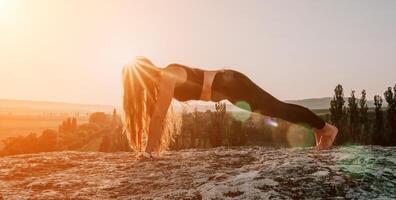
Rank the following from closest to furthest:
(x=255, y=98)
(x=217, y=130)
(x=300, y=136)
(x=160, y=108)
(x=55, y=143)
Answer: (x=160, y=108) < (x=255, y=98) < (x=217, y=130) < (x=300, y=136) < (x=55, y=143)

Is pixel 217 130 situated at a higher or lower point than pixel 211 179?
lower

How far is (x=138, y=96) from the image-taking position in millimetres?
5703

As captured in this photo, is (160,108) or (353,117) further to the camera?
(353,117)

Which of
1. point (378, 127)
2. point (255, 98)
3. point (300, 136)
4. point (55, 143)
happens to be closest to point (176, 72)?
point (255, 98)

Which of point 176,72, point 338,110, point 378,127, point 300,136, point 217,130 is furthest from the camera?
point 300,136

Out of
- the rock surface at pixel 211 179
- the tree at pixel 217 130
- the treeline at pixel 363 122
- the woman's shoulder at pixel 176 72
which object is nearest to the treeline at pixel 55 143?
the tree at pixel 217 130

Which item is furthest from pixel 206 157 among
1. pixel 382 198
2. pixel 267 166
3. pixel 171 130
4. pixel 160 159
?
pixel 382 198

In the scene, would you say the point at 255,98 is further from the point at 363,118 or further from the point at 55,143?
the point at 55,143

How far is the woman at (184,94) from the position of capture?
18.2ft

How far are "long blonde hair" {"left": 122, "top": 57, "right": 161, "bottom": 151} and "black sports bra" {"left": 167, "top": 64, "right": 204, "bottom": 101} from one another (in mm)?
347

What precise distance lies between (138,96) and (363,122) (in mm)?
93594

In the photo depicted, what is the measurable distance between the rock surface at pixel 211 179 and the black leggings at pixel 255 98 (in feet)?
3.09

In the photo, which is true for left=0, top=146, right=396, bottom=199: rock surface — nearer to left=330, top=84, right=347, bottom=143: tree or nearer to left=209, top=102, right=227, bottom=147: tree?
left=330, top=84, right=347, bottom=143: tree

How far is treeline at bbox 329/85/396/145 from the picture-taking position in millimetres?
75500
